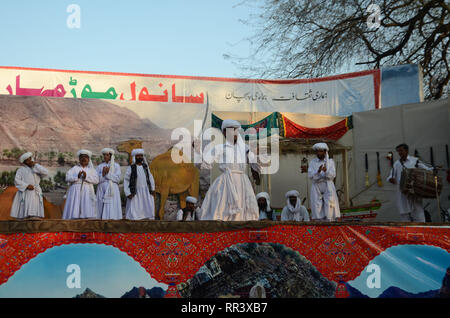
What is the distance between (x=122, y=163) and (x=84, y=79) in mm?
2223

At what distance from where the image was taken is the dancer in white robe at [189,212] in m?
8.97

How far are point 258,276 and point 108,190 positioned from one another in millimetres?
4489

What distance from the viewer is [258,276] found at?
15.2ft

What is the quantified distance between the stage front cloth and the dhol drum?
2.54 metres

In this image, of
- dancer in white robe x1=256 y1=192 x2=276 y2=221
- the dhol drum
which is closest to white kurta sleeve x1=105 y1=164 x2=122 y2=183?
dancer in white robe x1=256 y1=192 x2=276 y2=221

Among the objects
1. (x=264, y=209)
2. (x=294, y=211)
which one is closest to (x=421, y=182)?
(x=294, y=211)

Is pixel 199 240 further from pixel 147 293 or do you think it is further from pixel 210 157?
pixel 210 157

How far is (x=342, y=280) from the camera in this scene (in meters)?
4.73

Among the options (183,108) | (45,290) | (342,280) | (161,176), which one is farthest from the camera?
(183,108)

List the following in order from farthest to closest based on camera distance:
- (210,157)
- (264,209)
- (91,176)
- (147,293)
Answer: (264,209) < (91,176) < (210,157) < (147,293)

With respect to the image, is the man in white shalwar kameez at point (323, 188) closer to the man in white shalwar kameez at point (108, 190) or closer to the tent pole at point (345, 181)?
the tent pole at point (345, 181)

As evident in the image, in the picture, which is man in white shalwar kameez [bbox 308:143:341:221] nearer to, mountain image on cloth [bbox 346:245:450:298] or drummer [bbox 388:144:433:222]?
drummer [bbox 388:144:433:222]
